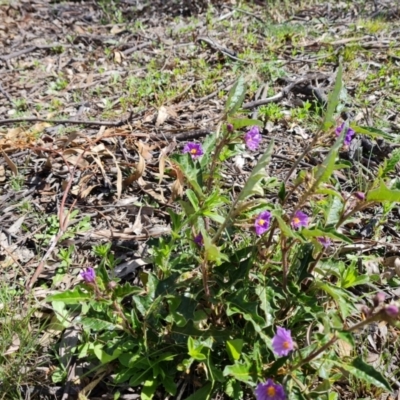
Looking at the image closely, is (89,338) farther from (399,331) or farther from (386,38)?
(386,38)

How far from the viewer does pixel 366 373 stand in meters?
1.43

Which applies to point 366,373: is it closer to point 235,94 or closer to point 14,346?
point 235,94

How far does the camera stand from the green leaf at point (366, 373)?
1.38 m

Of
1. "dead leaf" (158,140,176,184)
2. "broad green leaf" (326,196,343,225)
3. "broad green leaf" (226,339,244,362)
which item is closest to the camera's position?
"broad green leaf" (226,339,244,362)

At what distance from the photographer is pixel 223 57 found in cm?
426

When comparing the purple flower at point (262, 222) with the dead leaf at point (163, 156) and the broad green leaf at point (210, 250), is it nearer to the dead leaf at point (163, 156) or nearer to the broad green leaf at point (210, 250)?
the broad green leaf at point (210, 250)

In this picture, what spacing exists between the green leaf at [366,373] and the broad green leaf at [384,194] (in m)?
0.51

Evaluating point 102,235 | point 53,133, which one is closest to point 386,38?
point 53,133

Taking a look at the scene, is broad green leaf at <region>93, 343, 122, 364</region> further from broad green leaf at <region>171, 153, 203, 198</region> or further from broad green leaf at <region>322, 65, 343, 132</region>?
broad green leaf at <region>322, 65, 343, 132</region>

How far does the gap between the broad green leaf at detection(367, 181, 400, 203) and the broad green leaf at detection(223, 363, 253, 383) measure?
0.68m

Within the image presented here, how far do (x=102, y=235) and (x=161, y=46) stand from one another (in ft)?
9.21

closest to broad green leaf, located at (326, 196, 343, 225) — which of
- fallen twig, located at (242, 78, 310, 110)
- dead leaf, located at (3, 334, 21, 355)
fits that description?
dead leaf, located at (3, 334, 21, 355)

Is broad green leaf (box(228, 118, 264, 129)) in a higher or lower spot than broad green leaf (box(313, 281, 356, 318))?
higher

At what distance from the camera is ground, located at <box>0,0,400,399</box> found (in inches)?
89.3
